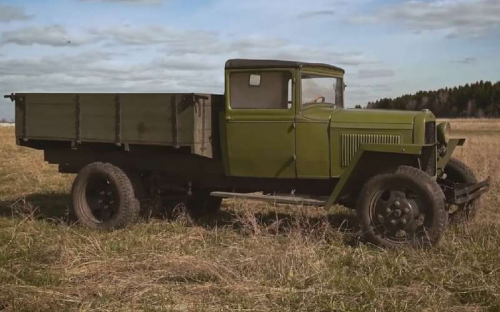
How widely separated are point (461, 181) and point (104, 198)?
4566mm

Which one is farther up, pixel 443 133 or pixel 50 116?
pixel 50 116

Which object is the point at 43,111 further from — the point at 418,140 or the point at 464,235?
the point at 464,235

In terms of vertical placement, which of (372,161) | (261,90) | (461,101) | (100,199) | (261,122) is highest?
(461,101)

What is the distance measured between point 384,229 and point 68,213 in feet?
14.4

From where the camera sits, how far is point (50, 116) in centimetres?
785

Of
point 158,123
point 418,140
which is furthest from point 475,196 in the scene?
point 158,123

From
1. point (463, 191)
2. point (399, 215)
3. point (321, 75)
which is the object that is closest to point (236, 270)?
point (399, 215)

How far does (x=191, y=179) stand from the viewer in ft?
25.5

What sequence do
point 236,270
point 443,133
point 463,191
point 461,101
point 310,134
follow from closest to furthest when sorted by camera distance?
point 236,270 < point 463,191 < point 310,134 < point 443,133 < point 461,101

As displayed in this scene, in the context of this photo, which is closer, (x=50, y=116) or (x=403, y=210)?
(x=403, y=210)

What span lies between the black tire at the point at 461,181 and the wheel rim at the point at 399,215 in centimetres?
113

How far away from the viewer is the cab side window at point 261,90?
22.2 feet

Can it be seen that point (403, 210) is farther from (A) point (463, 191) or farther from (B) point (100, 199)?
(B) point (100, 199)

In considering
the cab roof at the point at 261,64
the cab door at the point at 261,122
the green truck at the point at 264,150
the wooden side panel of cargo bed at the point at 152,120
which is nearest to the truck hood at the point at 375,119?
the green truck at the point at 264,150
